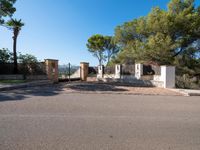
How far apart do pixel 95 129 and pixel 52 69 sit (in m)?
12.9

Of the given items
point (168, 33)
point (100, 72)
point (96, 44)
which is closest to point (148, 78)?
point (168, 33)

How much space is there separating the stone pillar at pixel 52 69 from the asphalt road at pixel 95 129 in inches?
386

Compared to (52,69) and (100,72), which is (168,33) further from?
(52,69)

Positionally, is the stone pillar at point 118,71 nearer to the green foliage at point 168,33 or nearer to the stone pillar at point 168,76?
the green foliage at point 168,33

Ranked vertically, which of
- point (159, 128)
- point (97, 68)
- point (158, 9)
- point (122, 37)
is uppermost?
point (158, 9)

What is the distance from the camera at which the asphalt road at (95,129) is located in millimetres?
3822

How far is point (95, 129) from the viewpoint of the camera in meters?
4.75

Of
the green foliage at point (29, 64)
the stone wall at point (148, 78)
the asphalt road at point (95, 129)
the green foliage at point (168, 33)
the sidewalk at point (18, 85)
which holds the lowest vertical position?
the asphalt road at point (95, 129)

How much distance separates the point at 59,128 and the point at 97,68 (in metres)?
20.2

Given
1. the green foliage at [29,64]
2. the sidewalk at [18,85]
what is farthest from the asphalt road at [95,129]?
the green foliage at [29,64]

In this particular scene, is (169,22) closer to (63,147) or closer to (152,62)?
(152,62)

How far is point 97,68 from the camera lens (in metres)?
24.8

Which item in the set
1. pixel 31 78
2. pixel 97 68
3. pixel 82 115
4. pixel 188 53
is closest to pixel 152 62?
pixel 188 53

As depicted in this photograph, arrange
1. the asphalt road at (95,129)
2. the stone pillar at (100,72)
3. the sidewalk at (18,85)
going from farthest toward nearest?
the stone pillar at (100,72)
the sidewalk at (18,85)
the asphalt road at (95,129)
